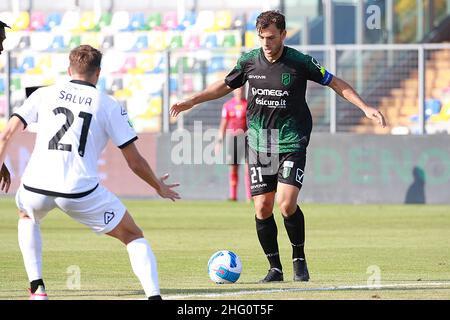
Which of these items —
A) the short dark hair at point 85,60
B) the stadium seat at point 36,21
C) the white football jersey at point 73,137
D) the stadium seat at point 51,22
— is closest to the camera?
the white football jersey at point 73,137

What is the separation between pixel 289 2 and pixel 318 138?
19.0ft

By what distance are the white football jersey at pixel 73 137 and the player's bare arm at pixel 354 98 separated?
2844mm

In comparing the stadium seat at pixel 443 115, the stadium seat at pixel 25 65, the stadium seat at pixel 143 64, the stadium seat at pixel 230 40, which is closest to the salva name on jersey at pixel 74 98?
the stadium seat at pixel 443 115

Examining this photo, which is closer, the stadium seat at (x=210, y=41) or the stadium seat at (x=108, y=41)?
the stadium seat at (x=210, y=41)

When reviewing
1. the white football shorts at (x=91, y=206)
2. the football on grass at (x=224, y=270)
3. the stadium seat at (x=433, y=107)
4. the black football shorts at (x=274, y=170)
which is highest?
the stadium seat at (x=433, y=107)

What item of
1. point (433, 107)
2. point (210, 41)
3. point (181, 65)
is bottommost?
point (433, 107)

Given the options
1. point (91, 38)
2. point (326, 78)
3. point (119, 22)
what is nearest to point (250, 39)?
point (119, 22)

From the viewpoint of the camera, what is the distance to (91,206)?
8.53 metres

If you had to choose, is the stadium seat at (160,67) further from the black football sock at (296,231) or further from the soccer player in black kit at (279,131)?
the black football sock at (296,231)

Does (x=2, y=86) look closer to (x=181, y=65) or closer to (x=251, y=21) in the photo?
(x=181, y=65)

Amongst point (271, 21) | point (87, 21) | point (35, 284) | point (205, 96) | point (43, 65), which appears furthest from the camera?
point (87, 21)

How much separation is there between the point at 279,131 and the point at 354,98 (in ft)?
2.49

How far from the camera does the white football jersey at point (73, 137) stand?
8.48 m

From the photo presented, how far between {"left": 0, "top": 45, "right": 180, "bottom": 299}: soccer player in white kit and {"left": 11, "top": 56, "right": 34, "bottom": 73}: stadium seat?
17.8 m
